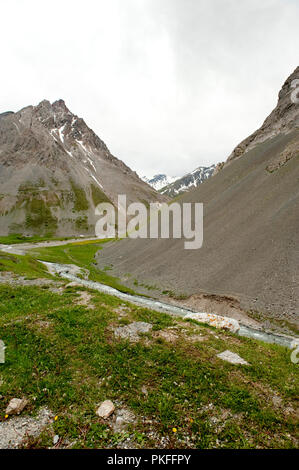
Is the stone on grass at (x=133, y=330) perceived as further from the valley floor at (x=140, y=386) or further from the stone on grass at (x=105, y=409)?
the stone on grass at (x=105, y=409)

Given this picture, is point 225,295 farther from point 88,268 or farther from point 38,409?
point 88,268

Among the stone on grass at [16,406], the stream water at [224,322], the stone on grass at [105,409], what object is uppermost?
the stone on grass at [16,406]

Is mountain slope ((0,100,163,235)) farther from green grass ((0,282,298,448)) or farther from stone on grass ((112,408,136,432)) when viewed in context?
stone on grass ((112,408,136,432))

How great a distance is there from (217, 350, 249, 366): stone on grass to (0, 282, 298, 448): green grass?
0.36 meters

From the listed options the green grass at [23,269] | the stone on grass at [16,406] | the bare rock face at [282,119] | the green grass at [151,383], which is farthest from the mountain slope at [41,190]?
the stone on grass at [16,406]

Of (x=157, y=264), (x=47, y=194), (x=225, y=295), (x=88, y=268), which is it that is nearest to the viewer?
(x=225, y=295)

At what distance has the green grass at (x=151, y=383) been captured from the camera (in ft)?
22.3

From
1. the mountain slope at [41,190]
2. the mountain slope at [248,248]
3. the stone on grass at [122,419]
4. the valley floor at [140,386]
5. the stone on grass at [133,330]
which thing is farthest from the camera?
the mountain slope at [41,190]

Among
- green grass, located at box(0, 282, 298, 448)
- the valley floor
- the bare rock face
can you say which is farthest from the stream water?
the bare rock face

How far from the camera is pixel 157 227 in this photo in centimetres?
6347

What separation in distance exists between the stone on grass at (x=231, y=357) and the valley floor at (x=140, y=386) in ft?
0.96

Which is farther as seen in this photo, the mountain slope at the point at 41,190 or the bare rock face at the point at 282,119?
the mountain slope at the point at 41,190

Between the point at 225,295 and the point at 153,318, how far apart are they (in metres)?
17.0

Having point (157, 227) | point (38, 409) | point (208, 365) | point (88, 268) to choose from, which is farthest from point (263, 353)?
point (157, 227)
